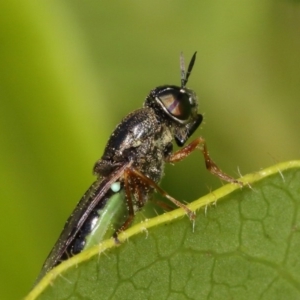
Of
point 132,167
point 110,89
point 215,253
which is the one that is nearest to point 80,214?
point 132,167

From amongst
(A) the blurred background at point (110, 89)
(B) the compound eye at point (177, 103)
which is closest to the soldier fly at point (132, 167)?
(B) the compound eye at point (177, 103)

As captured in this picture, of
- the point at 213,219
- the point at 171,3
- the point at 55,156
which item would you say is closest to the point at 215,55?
the point at 171,3

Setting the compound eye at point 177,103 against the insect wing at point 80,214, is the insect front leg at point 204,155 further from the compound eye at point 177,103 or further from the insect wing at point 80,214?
the insect wing at point 80,214

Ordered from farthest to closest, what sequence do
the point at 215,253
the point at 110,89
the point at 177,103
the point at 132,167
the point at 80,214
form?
the point at 110,89
the point at 177,103
the point at 132,167
the point at 80,214
the point at 215,253

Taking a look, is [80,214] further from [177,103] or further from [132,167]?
[177,103]

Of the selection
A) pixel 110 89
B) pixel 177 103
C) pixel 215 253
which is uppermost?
pixel 110 89

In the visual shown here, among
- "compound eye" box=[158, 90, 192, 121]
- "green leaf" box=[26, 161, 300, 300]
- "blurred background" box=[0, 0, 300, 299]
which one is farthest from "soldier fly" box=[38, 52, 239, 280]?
"green leaf" box=[26, 161, 300, 300]

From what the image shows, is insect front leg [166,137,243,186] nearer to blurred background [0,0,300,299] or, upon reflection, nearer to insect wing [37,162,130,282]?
blurred background [0,0,300,299]
